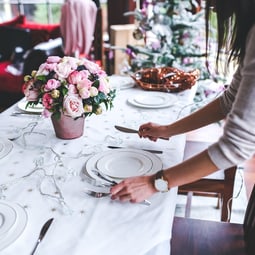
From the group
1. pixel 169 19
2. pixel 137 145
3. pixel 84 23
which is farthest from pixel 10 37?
pixel 137 145

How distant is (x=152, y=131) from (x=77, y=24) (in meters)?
2.68

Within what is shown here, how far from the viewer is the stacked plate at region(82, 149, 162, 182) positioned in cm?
93

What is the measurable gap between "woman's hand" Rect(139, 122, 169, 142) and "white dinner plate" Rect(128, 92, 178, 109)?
0.28 m

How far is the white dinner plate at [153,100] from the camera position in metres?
1.45

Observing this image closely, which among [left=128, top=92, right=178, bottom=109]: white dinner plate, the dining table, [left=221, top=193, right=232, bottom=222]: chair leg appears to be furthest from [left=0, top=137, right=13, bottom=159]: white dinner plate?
[left=221, top=193, right=232, bottom=222]: chair leg

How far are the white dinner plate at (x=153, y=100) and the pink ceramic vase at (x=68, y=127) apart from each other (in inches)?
14.7

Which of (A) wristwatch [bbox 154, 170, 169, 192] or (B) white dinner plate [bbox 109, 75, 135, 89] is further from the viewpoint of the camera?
(B) white dinner plate [bbox 109, 75, 135, 89]

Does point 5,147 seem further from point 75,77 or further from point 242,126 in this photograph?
point 242,126

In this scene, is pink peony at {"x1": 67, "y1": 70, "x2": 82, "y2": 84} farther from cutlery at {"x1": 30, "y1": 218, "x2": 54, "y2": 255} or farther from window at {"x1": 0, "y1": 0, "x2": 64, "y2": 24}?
window at {"x1": 0, "y1": 0, "x2": 64, "y2": 24}

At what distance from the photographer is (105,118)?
136 centimetres

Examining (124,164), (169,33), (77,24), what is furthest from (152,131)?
(77,24)

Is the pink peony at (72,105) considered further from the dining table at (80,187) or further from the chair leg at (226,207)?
the chair leg at (226,207)

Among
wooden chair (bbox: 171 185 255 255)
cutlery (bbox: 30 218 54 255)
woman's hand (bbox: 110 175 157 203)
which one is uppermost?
woman's hand (bbox: 110 175 157 203)

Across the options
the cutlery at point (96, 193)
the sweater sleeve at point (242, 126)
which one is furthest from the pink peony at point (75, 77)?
the sweater sleeve at point (242, 126)
